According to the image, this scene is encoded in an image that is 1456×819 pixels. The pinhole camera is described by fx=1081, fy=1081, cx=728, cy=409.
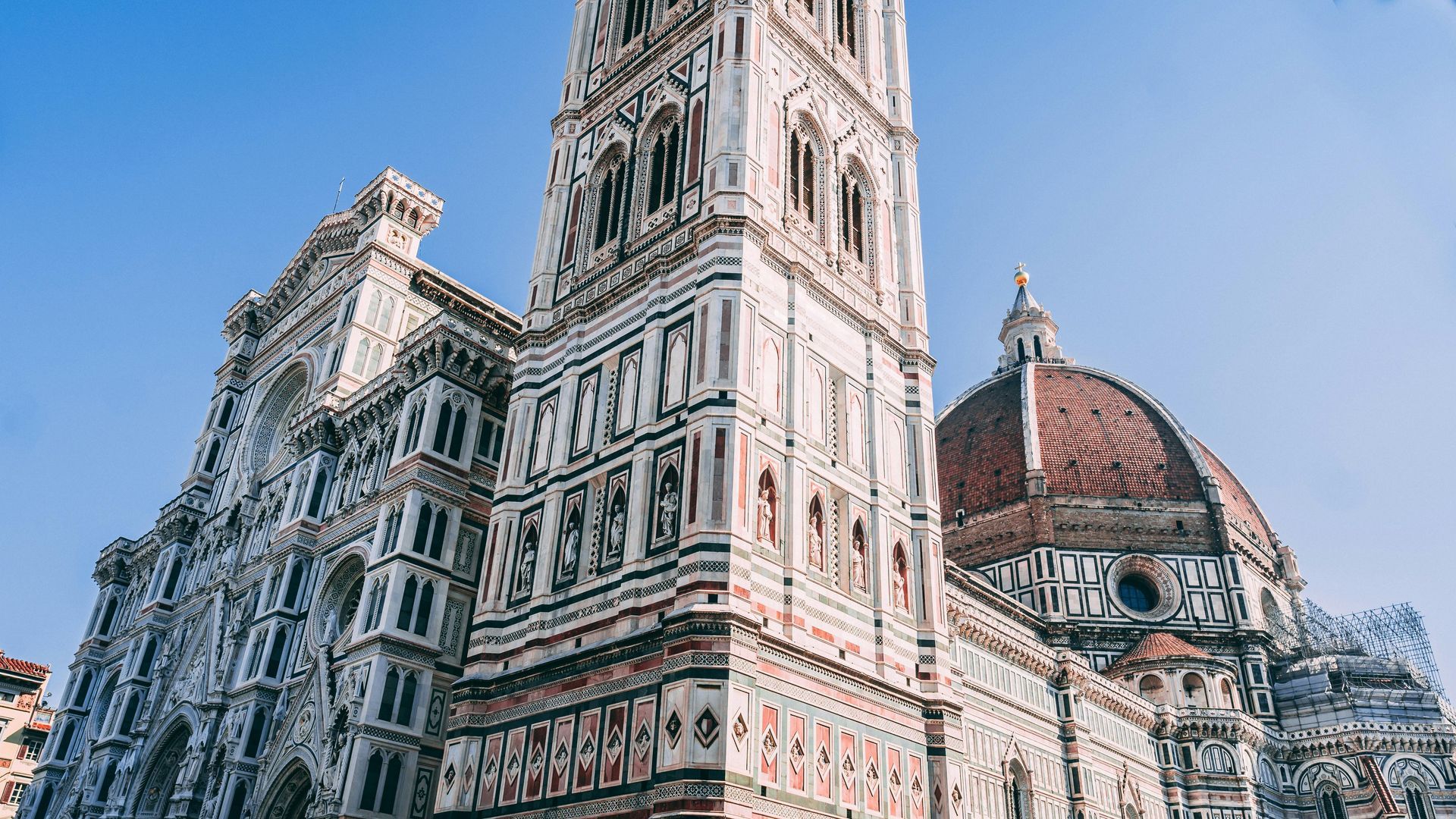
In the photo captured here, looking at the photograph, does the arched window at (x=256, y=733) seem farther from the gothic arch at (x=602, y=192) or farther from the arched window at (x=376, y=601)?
the gothic arch at (x=602, y=192)

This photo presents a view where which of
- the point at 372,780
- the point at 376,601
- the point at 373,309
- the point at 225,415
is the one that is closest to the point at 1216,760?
the point at 376,601

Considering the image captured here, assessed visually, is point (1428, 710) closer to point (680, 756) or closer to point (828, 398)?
point (828, 398)

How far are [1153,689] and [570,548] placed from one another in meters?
40.6

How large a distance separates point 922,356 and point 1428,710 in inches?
1607

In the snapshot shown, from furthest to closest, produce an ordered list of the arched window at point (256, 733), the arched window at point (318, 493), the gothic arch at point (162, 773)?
the arched window at point (318, 493), the gothic arch at point (162, 773), the arched window at point (256, 733)

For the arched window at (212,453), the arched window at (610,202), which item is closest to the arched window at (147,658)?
the arched window at (212,453)

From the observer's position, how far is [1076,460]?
2719 inches

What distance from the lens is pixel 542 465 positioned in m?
24.8

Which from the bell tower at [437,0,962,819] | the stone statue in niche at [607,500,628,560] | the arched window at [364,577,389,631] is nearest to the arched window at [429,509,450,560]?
the arched window at [364,577,389,631]

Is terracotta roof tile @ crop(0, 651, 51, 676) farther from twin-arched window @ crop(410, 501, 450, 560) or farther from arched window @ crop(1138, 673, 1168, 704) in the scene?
arched window @ crop(1138, 673, 1168, 704)

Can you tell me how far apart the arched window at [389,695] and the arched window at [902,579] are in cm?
1149

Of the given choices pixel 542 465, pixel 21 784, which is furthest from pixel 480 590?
pixel 21 784

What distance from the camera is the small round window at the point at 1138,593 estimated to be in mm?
61594

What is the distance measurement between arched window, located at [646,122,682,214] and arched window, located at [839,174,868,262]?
4.47 m
